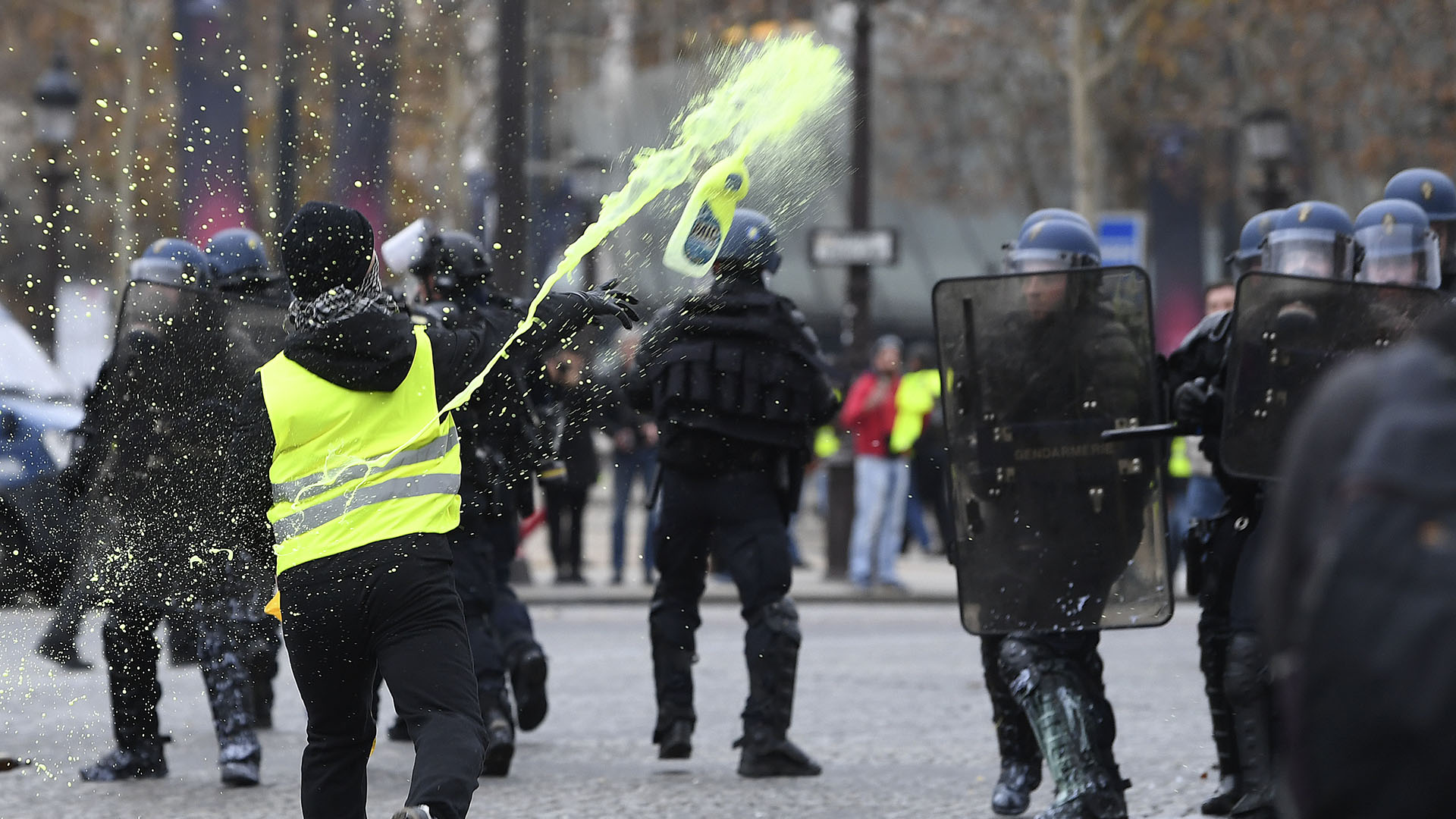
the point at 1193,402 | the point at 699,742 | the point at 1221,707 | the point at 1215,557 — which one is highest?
the point at 1193,402

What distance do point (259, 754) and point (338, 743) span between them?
2302mm

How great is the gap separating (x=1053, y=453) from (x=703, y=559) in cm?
169

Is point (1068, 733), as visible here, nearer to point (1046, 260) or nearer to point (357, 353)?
point (1046, 260)

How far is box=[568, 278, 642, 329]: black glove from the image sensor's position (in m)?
5.05

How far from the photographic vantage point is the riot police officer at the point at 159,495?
6465 mm

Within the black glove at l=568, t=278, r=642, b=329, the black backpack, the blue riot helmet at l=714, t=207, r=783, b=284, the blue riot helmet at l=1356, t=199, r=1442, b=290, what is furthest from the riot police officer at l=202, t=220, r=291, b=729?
the black backpack

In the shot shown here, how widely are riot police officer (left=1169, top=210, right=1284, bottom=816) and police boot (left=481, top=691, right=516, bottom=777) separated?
225cm

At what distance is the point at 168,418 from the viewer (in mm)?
6598

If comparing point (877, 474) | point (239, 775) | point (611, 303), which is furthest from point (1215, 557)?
point (877, 474)

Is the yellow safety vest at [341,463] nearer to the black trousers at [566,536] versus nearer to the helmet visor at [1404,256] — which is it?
the helmet visor at [1404,256]

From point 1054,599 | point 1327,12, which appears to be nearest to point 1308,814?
point 1054,599

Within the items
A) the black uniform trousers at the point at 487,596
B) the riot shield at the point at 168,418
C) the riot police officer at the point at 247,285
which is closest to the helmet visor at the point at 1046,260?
the black uniform trousers at the point at 487,596

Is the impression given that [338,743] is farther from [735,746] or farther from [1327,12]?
[1327,12]

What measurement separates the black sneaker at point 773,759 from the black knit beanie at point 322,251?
2737 mm
